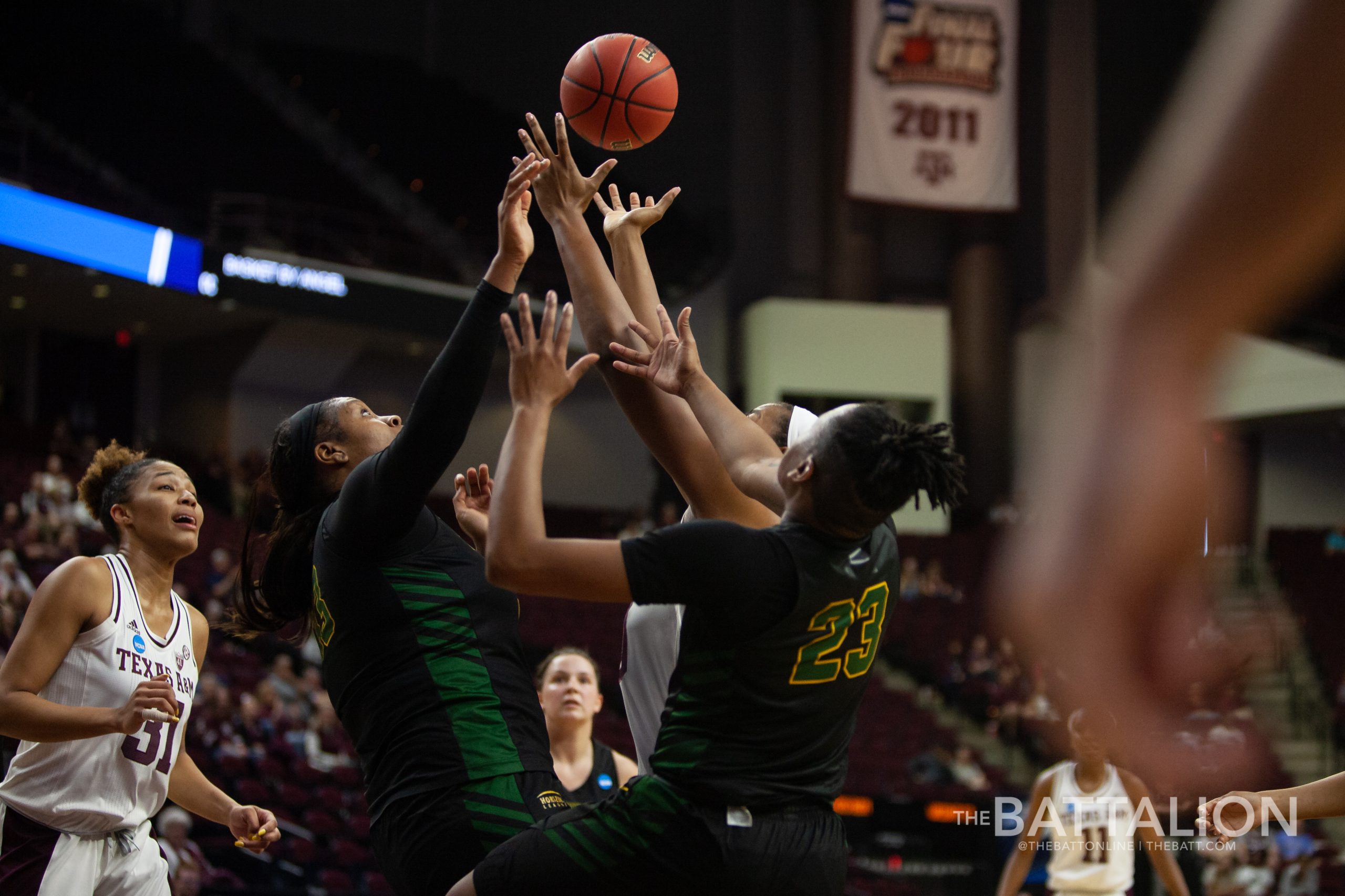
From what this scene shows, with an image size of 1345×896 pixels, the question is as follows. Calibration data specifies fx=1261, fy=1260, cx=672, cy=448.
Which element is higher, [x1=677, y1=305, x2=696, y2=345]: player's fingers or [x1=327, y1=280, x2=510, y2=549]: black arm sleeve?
[x1=677, y1=305, x2=696, y2=345]: player's fingers

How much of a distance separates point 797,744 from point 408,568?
3.11ft

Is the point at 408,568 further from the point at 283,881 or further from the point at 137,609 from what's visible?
the point at 283,881

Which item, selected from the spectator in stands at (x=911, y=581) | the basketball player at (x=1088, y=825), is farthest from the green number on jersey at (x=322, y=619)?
the spectator in stands at (x=911, y=581)

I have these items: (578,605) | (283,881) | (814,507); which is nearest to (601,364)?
(814,507)

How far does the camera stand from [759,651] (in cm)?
233

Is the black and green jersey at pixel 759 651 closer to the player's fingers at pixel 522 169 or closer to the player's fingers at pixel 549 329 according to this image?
the player's fingers at pixel 549 329

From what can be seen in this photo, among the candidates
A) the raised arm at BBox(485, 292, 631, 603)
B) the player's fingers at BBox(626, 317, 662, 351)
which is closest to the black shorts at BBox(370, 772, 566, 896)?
the raised arm at BBox(485, 292, 631, 603)

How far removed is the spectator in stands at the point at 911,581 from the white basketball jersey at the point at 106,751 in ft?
45.4

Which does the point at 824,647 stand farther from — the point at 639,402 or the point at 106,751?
the point at 106,751

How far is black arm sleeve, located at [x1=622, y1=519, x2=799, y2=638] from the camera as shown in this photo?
7.39 ft

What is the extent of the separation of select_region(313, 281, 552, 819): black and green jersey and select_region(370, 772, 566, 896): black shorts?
0.03 m

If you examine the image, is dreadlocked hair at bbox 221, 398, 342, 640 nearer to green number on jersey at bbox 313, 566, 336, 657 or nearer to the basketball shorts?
green number on jersey at bbox 313, 566, 336, 657

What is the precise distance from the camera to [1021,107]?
20109 mm

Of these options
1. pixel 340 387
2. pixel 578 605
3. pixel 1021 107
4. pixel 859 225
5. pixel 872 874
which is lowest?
pixel 872 874
